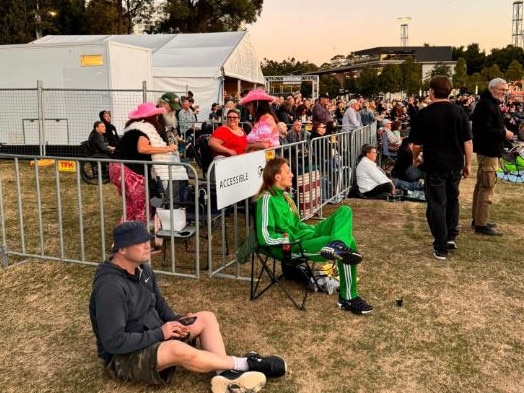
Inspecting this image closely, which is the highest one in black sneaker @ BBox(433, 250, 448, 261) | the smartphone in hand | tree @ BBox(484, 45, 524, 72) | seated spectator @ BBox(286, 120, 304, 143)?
tree @ BBox(484, 45, 524, 72)

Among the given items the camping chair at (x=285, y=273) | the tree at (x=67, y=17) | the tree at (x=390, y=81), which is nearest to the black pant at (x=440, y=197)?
the camping chair at (x=285, y=273)

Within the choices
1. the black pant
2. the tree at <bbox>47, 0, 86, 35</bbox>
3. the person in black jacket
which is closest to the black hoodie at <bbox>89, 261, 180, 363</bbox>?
the black pant

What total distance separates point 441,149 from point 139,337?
386 centimetres

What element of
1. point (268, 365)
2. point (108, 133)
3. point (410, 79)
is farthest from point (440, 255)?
point (410, 79)

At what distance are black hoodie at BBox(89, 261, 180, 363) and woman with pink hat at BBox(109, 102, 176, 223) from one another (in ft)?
7.67

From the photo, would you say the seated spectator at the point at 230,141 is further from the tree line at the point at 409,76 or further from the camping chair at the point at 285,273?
the tree line at the point at 409,76

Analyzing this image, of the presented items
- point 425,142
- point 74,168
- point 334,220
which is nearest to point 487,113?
point 425,142

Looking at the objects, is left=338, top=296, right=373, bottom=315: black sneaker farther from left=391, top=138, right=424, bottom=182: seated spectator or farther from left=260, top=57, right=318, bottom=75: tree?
left=260, top=57, right=318, bottom=75: tree

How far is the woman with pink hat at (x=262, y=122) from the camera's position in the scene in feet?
20.2

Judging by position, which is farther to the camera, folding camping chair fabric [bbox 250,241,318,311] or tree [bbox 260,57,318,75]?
tree [bbox 260,57,318,75]

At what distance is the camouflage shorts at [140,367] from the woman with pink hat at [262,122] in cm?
324

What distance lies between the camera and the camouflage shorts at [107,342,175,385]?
3.04m

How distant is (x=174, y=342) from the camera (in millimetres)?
3025

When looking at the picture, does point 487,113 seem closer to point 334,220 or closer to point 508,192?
point 334,220
